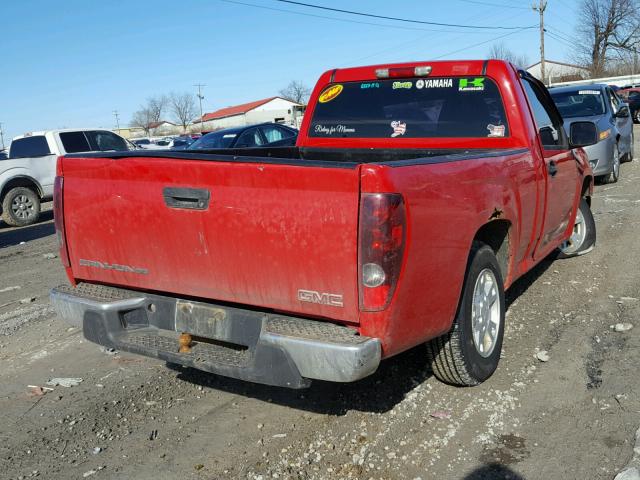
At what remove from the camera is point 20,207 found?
13664 mm

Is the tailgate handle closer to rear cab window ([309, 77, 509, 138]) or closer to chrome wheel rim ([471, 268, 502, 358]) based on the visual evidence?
chrome wheel rim ([471, 268, 502, 358])

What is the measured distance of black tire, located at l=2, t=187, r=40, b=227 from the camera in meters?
13.5

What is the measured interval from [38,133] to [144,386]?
11.9 meters

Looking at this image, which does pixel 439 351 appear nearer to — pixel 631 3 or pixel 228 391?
pixel 228 391

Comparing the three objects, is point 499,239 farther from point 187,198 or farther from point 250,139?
point 250,139

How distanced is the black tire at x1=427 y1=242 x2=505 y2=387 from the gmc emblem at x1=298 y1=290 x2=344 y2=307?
1.00 meters

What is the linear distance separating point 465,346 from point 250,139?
1116 centimetres

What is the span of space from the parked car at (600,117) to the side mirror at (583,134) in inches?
240

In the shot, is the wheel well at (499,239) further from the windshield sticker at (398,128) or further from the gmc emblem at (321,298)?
the gmc emblem at (321,298)

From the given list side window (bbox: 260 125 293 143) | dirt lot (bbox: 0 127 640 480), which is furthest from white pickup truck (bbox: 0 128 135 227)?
dirt lot (bbox: 0 127 640 480)

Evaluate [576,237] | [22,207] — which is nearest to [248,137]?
[22,207]

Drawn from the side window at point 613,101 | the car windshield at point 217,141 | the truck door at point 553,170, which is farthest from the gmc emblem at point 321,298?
the side window at point 613,101

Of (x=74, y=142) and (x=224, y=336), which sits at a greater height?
(x=74, y=142)

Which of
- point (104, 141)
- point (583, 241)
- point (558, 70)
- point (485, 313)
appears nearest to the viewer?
point (485, 313)
